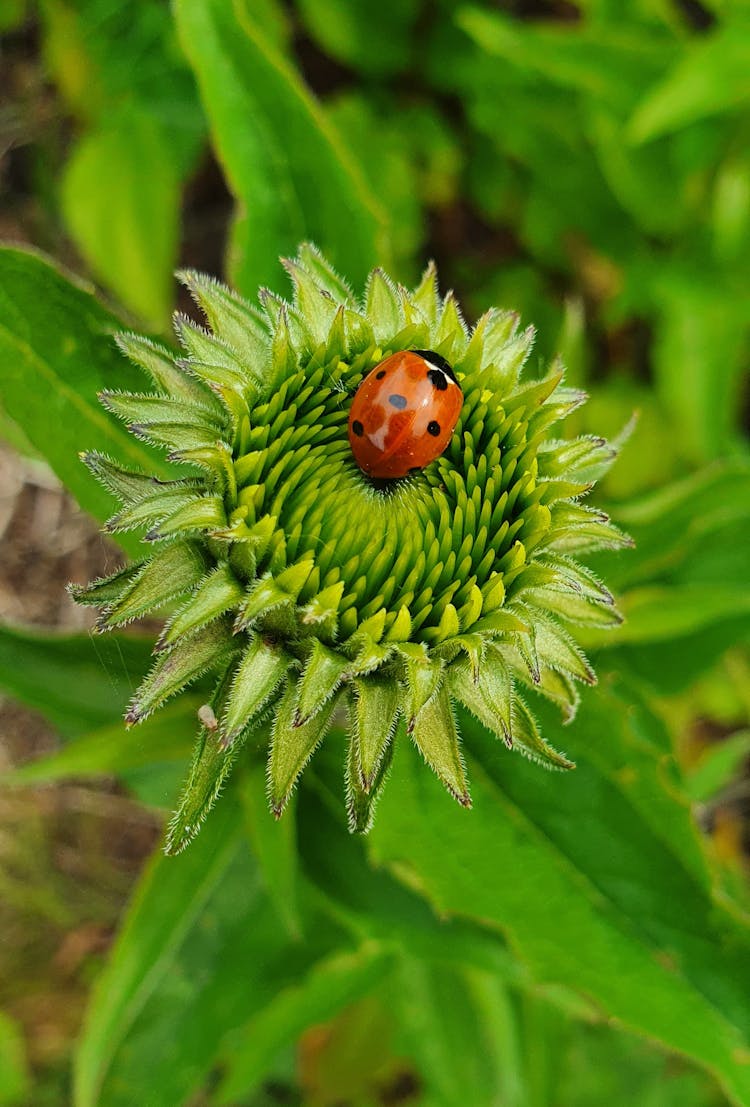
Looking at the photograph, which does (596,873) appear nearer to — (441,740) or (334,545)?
(441,740)

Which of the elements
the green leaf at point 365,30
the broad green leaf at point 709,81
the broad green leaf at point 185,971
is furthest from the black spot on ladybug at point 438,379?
the green leaf at point 365,30

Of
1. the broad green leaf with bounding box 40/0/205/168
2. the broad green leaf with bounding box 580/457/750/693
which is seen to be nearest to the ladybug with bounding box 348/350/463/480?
the broad green leaf with bounding box 580/457/750/693

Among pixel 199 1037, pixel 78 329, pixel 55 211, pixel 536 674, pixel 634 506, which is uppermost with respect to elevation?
pixel 55 211

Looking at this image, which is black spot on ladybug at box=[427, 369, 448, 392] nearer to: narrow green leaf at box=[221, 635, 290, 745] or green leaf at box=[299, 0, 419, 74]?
narrow green leaf at box=[221, 635, 290, 745]

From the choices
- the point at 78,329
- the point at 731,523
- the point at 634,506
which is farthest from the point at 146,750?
the point at 731,523

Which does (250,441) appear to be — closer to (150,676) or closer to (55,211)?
(150,676)

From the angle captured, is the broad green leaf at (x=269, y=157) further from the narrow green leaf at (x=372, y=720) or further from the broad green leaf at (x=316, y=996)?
the broad green leaf at (x=316, y=996)
